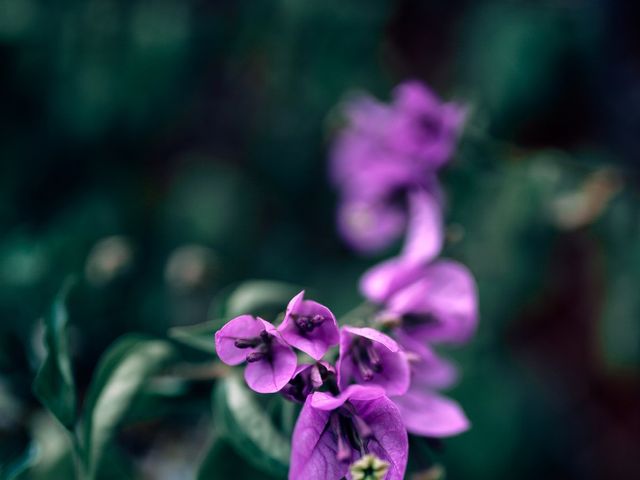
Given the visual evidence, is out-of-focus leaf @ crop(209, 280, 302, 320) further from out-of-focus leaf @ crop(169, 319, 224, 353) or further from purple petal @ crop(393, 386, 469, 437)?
purple petal @ crop(393, 386, 469, 437)

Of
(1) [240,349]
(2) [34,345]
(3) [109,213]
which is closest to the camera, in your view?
(1) [240,349]

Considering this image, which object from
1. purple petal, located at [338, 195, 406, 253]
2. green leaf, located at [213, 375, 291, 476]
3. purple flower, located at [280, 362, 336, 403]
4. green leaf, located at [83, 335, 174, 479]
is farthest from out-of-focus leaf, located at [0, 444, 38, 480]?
purple petal, located at [338, 195, 406, 253]

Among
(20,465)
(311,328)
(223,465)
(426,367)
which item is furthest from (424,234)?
(20,465)

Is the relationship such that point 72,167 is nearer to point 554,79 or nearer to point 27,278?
point 27,278

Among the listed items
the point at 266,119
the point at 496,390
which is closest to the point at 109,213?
the point at 266,119

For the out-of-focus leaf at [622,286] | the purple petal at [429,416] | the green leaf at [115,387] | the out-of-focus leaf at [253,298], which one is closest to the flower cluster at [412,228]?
the purple petal at [429,416]
